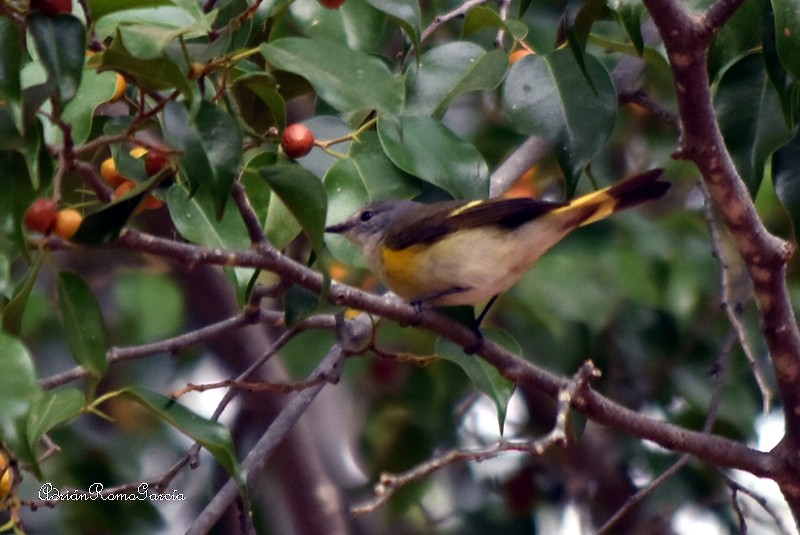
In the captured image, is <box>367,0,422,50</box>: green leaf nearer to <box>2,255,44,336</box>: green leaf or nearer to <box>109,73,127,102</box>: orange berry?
<box>109,73,127,102</box>: orange berry

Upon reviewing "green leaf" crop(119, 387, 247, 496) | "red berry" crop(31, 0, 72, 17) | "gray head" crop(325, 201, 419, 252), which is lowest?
"gray head" crop(325, 201, 419, 252)

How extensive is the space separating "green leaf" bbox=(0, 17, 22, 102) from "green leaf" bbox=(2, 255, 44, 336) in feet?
1.15

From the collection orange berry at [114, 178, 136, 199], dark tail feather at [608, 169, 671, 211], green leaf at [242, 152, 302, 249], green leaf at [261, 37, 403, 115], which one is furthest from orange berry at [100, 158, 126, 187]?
dark tail feather at [608, 169, 671, 211]

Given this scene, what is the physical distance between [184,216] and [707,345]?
10.2 feet

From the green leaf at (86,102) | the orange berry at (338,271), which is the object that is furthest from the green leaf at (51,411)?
the orange berry at (338,271)

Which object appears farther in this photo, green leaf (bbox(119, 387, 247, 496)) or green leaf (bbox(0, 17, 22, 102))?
green leaf (bbox(119, 387, 247, 496))

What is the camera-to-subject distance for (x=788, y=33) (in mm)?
2100

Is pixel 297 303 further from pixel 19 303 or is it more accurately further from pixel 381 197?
pixel 19 303

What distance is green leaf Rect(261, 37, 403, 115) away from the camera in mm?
1918

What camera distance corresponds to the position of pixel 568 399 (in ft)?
→ 6.95

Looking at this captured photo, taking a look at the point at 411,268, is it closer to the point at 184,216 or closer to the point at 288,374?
the point at 184,216

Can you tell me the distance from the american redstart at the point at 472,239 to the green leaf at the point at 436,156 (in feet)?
1.31

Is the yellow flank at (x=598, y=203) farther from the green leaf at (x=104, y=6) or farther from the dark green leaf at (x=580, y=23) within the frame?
the green leaf at (x=104, y=6)

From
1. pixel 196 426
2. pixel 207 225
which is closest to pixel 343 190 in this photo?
pixel 207 225
